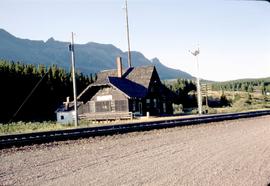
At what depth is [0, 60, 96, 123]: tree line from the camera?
50334 mm

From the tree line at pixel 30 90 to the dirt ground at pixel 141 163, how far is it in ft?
118

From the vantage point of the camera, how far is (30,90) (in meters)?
54.7

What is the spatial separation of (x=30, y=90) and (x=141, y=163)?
4674cm

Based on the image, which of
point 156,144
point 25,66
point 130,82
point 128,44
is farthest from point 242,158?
point 25,66

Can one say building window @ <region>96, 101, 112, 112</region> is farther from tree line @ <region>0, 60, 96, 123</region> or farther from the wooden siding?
tree line @ <region>0, 60, 96, 123</region>

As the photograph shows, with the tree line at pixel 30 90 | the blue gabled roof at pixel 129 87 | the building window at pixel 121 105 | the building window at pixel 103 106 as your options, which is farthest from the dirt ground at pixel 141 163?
the tree line at pixel 30 90

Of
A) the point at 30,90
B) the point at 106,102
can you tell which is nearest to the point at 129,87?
the point at 106,102

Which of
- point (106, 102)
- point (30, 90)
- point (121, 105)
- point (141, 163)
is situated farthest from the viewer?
point (30, 90)

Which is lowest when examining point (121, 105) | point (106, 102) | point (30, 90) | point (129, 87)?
point (121, 105)

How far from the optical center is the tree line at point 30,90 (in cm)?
5033

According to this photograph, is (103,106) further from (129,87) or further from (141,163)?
(141,163)

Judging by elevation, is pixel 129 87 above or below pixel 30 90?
below

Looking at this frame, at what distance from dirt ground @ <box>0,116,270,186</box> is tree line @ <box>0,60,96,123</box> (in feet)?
118

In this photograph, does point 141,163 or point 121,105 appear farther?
point 121,105
